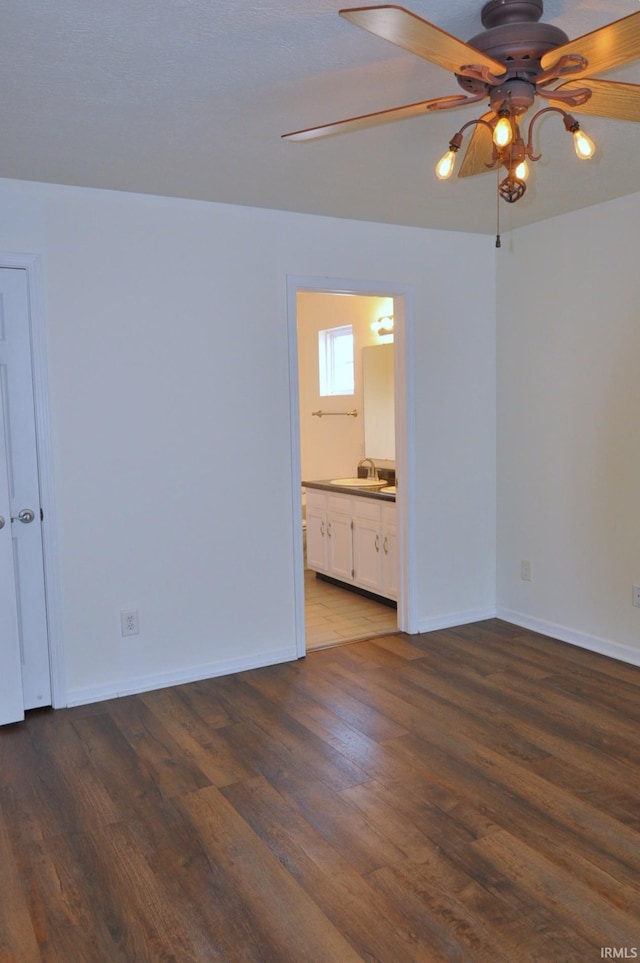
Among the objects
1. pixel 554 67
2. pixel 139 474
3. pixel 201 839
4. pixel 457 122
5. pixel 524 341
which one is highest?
pixel 457 122

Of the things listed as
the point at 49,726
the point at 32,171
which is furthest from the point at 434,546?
the point at 32,171

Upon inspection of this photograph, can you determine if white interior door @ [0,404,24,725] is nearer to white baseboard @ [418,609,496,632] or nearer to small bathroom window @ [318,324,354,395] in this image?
white baseboard @ [418,609,496,632]

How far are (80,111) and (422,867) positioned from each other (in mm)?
2683

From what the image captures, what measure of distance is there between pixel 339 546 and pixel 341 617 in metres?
0.76

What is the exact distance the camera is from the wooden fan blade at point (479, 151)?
212 centimetres

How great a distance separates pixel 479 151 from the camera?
2.24 meters

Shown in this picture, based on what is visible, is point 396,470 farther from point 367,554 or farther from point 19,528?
point 19,528

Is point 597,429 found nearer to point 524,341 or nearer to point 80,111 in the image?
point 524,341

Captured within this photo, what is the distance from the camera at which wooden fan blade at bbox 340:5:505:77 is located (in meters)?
1.45

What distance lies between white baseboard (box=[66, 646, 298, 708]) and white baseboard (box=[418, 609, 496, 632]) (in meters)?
0.91

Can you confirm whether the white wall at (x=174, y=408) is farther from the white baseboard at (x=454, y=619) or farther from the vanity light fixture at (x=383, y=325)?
the vanity light fixture at (x=383, y=325)

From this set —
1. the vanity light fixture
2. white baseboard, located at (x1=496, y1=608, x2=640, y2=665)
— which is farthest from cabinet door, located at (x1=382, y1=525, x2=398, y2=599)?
the vanity light fixture

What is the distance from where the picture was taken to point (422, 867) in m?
2.21

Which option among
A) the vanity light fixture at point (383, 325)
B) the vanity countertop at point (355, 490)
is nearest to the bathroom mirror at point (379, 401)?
the vanity light fixture at point (383, 325)
